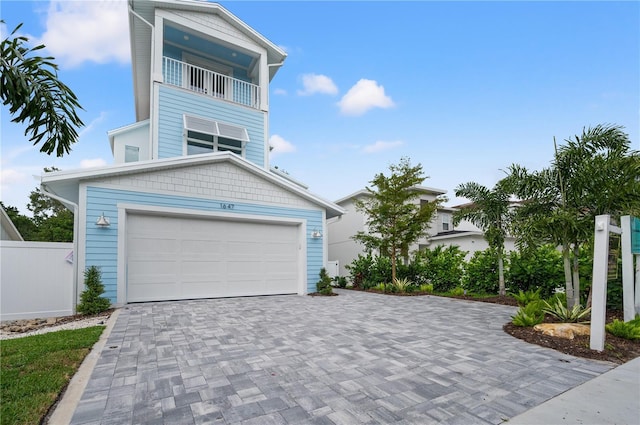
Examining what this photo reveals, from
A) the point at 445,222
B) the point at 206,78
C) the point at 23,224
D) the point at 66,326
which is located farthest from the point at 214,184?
the point at 23,224

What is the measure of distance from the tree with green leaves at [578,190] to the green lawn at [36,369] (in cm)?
723

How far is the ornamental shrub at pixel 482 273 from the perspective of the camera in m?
9.55

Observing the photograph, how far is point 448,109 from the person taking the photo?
1187 cm

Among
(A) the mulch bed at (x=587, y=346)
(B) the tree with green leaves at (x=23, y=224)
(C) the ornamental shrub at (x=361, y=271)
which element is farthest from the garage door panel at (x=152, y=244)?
(B) the tree with green leaves at (x=23, y=224)

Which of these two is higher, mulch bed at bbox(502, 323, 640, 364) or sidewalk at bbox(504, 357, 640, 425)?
sidewalk at bbox(504, 357, 640, 425)

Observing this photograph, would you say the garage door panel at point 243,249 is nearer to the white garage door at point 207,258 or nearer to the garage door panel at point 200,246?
the white garage door at point 207,258

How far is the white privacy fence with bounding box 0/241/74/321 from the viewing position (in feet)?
22.3

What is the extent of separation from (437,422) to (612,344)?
3.84 meters

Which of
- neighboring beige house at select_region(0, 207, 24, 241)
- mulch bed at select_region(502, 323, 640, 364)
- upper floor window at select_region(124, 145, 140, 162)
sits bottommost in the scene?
mulch bed at select_region(502, 323, 640, 364)

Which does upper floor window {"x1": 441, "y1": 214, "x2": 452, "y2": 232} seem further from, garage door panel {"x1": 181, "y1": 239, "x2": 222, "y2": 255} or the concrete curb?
the concrete curb

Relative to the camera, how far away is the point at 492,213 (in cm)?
906

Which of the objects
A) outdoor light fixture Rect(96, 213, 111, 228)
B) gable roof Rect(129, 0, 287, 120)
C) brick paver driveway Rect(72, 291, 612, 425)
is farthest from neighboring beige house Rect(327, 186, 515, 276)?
brick paver driveway Rect(72, 291, 612, 425)

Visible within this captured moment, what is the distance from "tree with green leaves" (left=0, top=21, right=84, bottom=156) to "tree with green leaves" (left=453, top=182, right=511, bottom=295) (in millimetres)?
9358

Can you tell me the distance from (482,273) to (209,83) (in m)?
11.9
